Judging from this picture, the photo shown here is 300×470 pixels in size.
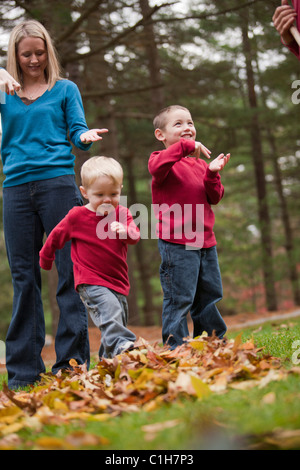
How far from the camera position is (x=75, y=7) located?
773 centimetres

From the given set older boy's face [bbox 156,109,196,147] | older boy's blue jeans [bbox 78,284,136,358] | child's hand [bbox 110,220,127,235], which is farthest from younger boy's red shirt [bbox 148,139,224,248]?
older boy's blue jeans [bbox 78,284,136,358]

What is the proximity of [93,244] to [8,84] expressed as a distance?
1246mm

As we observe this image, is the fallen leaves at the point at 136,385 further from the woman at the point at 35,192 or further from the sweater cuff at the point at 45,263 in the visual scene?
the sweater cuff at the point at 45,263

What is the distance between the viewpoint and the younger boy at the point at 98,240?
3.70 m

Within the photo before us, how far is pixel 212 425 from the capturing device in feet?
6.59

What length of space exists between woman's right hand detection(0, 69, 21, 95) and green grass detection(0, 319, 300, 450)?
234cm

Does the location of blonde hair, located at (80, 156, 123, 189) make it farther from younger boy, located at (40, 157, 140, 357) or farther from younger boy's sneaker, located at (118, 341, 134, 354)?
younger boy's sneaker, located at (118, 341, 134, 354)

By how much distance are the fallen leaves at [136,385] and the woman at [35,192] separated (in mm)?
682

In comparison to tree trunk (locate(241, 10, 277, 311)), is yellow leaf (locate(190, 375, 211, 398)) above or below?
below

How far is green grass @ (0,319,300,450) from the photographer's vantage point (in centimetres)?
191

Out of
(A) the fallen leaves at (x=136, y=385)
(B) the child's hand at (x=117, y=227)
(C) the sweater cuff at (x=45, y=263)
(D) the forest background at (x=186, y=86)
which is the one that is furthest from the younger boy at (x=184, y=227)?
(D) the forest background at (x=186, y=86)

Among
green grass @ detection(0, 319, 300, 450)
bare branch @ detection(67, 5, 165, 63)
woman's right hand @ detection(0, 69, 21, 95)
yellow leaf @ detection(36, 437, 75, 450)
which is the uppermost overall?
bare branch @ detection(67, 5, 165, 63)

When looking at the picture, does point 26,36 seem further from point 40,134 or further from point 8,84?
point 40,134
